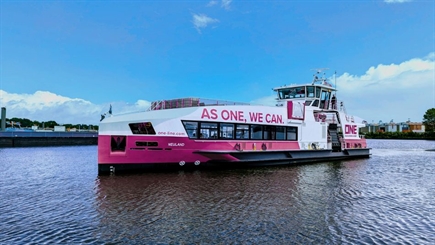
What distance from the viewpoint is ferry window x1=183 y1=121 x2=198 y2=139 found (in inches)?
629

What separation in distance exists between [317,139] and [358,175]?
6275 mm

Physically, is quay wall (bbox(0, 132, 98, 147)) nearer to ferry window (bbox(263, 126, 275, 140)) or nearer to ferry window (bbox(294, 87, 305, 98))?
ferry window (bbox(294, 87, 305, 98))

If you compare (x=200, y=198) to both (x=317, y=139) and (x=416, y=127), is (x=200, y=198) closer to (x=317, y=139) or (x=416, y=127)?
(x=317, y=139)

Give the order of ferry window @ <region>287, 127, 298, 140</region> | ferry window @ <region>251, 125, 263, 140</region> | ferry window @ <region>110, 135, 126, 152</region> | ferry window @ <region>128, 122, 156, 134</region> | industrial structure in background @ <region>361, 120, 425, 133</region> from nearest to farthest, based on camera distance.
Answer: ferry window @ <region>110, 135, 126, 152</region> < ferry window @ <region>128, 122, 156, 134</region> < ferry window @ <region>251, 125, 263, 140</region> < ferry window @ <region>287, 127, 298, 140</region> < industrial structure in background @ <region>361, 120, 425, 133</region>

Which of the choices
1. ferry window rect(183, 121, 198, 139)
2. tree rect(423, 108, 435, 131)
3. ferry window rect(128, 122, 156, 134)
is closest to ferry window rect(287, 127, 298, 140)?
ferry window rect(183, 121, 198, 139)

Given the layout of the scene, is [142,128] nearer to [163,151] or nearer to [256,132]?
[163,151]

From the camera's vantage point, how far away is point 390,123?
453 feet

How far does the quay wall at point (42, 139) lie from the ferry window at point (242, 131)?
3789 centimetres

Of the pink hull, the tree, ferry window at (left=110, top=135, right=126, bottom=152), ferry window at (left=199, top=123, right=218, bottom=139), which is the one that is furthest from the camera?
the tree

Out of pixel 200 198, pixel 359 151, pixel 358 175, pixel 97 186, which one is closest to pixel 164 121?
pixel 97 186

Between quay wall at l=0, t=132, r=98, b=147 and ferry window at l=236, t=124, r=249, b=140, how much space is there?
37.9m

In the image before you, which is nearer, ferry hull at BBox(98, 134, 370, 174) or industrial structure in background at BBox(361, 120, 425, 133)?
ferry hull at BBox(98, 134, 370, 174)

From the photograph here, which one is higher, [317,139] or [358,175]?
[317,139]

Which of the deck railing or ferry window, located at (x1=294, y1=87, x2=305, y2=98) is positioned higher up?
ferry window, located at (x1=294, y1=87, x2=305, y2=98)
